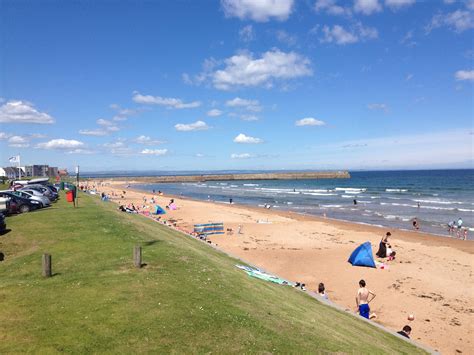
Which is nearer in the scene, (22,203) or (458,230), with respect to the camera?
(22,203)

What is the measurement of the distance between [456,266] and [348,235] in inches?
414

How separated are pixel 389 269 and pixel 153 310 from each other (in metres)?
17.4

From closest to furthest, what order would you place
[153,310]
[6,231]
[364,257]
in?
[153,310] < [6,231] < [364,257]

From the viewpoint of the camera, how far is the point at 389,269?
2162 centimetres

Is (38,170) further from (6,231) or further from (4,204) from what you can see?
(6,231)

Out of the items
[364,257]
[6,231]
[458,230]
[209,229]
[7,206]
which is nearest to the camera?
[6,231]

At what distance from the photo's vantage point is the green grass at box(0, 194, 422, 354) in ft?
23.8

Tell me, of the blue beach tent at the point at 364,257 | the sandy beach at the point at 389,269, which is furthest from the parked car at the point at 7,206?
the blue beach tent at the point at 364,257

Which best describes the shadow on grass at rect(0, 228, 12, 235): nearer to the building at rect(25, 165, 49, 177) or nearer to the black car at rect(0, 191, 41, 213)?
the black car at rect(0, 191, 41, 213)

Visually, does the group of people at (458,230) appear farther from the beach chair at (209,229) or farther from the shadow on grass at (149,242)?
the shadow on grass at (149,242)

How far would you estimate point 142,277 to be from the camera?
10.6m

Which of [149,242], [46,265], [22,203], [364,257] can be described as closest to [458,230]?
[364,257]

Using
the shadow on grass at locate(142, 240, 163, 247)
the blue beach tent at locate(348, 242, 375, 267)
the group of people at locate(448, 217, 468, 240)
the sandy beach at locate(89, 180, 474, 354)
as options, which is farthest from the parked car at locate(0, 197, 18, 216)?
the group of people at locate(448, 217, 468, 240)

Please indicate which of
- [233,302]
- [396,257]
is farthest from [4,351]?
[396,257]
